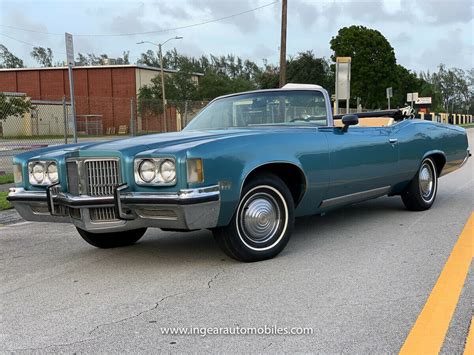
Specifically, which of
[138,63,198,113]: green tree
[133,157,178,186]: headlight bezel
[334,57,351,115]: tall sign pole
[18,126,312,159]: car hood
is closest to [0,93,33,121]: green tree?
[334,57,351,115]: tall sign pole

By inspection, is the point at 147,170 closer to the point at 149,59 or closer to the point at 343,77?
the point at 343,77

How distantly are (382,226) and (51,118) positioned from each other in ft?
120

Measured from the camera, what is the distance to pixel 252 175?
4.50 metres

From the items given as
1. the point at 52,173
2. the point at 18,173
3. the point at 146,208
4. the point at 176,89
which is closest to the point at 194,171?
the point at 146,208

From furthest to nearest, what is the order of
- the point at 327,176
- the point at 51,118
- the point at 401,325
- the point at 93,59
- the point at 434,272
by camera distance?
1. the point at 93,59
2. the point at 51,118
3. the point at 327,176
4. the point at 434,272
5. the point at 401,325

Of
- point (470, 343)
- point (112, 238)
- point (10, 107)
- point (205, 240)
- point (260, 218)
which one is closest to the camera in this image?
point (470, 343)

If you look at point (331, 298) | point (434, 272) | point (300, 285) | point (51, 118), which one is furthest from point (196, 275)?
point (51, 118)

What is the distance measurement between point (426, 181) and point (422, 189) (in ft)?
0.53

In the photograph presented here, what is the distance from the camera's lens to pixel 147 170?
4.06m

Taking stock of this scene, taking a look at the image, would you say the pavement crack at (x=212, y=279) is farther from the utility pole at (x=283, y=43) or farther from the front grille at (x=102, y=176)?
the utility pole at (x=283, y=43)

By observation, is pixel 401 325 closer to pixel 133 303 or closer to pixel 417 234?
pixel 133 303

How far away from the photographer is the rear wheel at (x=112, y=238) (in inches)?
205

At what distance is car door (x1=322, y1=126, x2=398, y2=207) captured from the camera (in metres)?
5.22

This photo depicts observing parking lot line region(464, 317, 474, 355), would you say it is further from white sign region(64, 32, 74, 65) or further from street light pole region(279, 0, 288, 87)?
street light pole region(279, 0, 288, 87)
